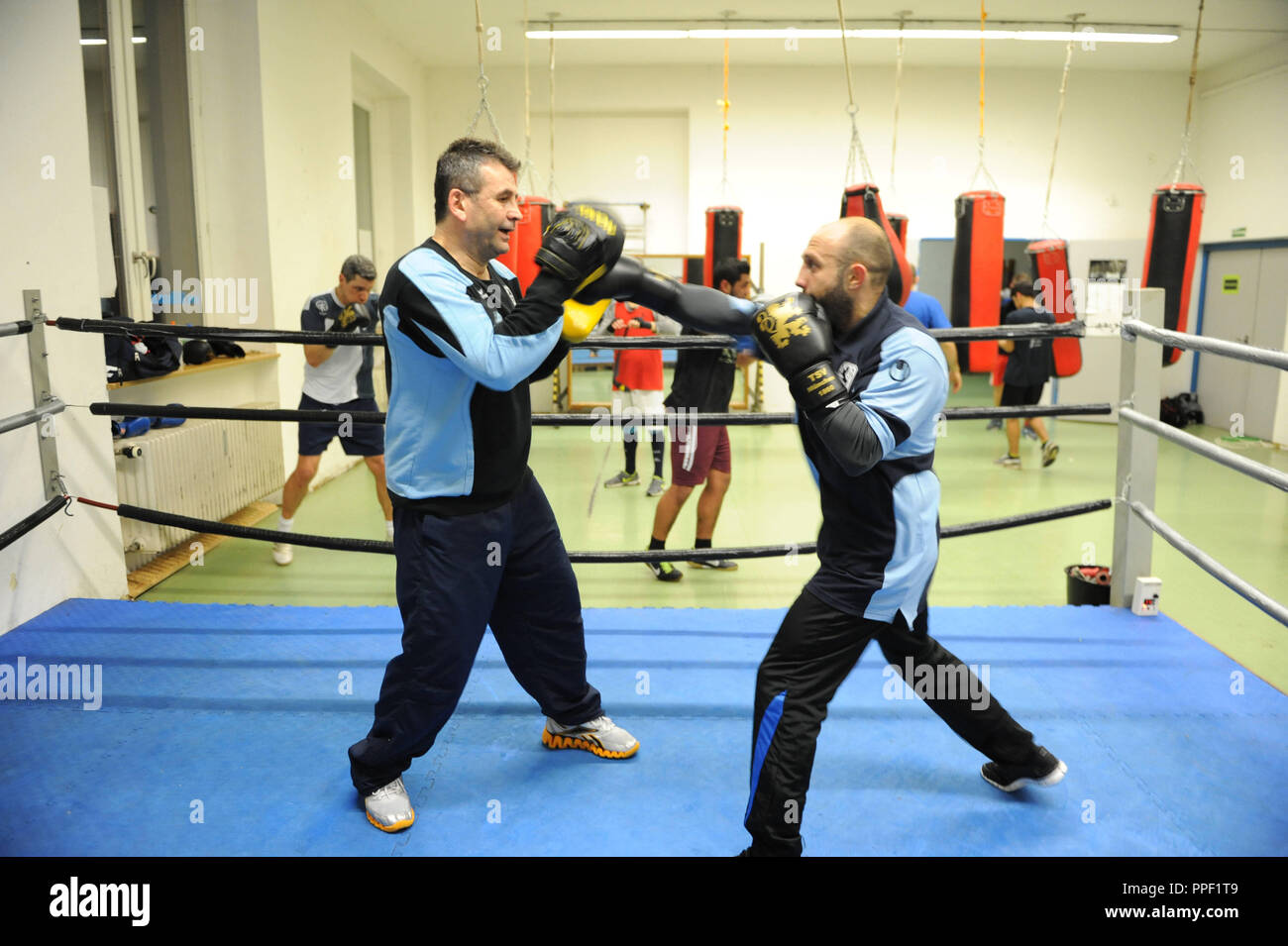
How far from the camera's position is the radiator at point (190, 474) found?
4.12 metres

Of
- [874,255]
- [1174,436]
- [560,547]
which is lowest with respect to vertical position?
[560,547]

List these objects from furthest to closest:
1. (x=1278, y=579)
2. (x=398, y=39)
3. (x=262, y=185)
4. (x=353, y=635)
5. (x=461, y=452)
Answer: (x=398, y=39) < (x=262, y=185) < (x=1278, y=579) < (x=353, y=635) < (x=461, y=452)

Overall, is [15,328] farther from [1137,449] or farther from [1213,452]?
[1137,449]

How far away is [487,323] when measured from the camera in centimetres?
172

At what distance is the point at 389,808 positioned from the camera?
75.4 inches

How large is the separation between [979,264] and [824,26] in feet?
13.5

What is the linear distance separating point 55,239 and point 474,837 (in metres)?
2.36

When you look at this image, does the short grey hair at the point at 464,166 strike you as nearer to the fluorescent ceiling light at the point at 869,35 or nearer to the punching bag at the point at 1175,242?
the punching bag at the point at 1175,242

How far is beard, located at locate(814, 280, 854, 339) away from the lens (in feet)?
5.82

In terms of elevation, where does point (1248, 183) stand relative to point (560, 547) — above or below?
above

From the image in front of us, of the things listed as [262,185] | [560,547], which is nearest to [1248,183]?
[262,185]

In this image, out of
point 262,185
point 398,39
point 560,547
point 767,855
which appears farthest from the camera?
point 398,39

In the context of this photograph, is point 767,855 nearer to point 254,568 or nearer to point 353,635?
point 353,635

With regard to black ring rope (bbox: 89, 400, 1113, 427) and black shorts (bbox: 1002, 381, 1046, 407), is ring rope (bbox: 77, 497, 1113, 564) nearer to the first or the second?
black ring rope (bbox: 89, 400, 1113, 427)
